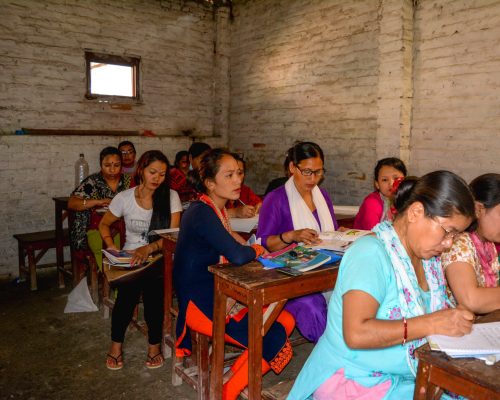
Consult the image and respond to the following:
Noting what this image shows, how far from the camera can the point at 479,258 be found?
221 centimetres

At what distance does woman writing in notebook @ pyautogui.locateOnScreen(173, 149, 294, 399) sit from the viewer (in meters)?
2.46

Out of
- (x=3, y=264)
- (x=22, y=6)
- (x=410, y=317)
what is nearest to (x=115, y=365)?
(x=410, y=317)

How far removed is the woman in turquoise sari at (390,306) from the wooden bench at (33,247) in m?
4.35

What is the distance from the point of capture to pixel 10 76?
5750 mm

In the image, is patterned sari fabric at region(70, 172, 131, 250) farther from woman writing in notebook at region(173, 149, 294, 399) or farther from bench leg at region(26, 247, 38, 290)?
woman writing in notebook at region(173, 149, 294, 399)

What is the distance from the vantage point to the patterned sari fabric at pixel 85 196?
4703 millimetres

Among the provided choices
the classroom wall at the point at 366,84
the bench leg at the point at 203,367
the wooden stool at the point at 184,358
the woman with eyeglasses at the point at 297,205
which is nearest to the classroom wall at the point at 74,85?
the classroom wall at the point at 366,84

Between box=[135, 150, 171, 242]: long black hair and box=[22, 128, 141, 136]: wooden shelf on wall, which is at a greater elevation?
box=[22, 128, 141, 136]: wooden shelf on wall

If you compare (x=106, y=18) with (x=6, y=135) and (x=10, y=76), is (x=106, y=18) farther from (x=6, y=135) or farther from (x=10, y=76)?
(x=6, y=135)

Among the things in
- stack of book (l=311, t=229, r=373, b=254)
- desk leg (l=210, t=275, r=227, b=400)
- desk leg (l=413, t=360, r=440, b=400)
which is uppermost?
stack of book (l=311, t=229, r=373, b=254)

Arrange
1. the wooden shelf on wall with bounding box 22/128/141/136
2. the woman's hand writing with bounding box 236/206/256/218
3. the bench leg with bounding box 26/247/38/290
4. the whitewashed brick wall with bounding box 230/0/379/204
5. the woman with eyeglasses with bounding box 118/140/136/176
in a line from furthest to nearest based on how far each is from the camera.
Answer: the wooden shelf on wall with bounding box 22/128/141/136 < the woman with eyeglasses with bounding box 118/140/136/176 < the whitewashed brick wall with bounding box 230/0/379/204 < the bench leg with bounding box 26/247/38/290 < the woman's hand writing with bounding box 236/206/256/218

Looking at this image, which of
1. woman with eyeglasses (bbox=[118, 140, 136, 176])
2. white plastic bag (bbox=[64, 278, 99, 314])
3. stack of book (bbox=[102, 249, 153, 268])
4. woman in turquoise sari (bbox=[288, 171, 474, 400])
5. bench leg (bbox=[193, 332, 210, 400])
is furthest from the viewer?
woman with eyeglasses (bbox=[118, 140, 136, 176])

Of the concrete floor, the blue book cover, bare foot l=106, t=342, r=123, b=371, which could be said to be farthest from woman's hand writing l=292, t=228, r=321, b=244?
bare foot l=106, t=342, r=123, b=371

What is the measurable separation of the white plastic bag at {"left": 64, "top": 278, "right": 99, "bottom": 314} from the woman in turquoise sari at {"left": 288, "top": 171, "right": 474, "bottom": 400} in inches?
130
